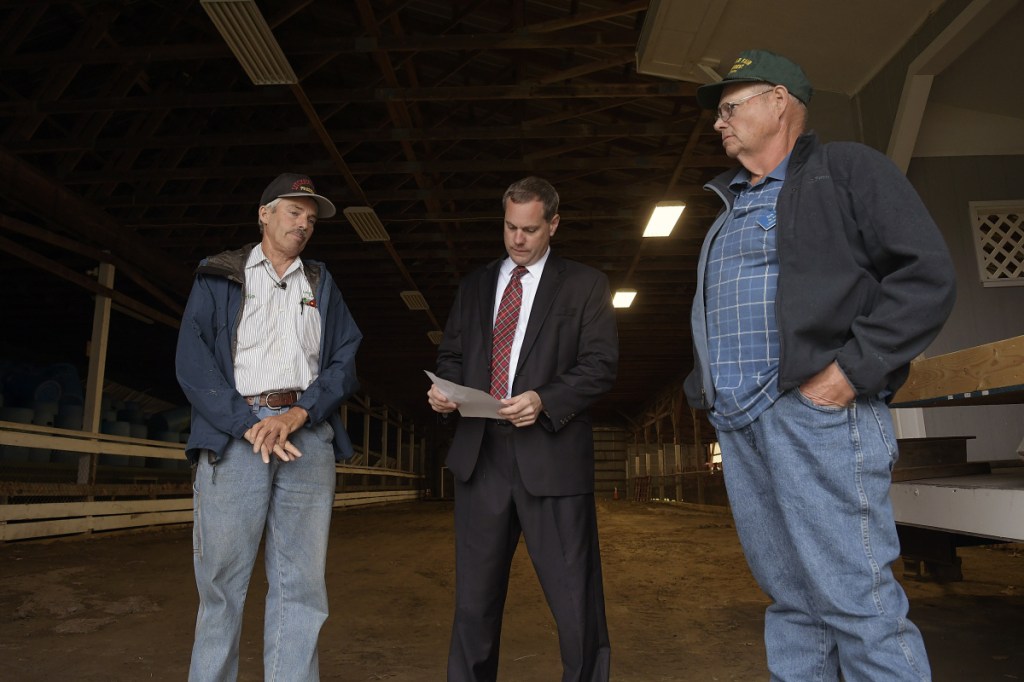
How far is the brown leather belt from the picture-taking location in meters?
2.12

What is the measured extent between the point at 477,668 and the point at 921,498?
1.66 m

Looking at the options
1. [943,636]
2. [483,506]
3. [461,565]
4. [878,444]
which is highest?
[878,444]

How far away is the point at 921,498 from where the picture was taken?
8.83 ft

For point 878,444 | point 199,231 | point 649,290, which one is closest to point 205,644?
point 878,444

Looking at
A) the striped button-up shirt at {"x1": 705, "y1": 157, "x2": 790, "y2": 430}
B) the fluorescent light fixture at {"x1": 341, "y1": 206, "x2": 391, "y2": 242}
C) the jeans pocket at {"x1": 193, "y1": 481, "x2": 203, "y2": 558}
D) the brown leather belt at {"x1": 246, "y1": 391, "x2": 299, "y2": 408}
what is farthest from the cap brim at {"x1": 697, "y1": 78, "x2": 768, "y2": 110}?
the fluorescent light fixture at {"x1": 341, "y1": 206, "x2": 391, "y2": 242}

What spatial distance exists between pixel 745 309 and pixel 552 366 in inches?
27.2

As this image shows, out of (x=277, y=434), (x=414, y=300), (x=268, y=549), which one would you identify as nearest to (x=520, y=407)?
(x=277, y=434)

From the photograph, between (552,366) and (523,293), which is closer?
(552,366)

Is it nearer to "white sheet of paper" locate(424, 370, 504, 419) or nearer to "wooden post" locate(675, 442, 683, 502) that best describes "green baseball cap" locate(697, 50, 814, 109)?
"white sheet of paper" locate(424, 370, 504, 419)

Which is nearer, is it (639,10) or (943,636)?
(943,636)

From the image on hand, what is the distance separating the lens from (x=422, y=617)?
152 inches

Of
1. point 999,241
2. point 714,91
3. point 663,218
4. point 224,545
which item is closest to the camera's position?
point 714,91

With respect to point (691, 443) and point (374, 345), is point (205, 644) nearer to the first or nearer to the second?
point (374, 345)

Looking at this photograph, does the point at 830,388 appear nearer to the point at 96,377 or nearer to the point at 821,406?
the point at 821,406
